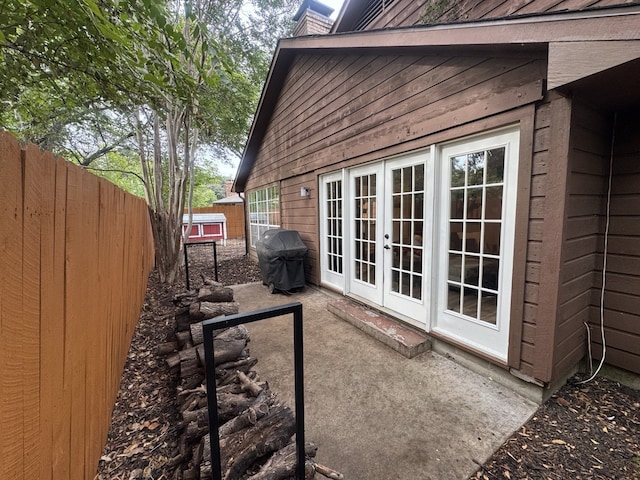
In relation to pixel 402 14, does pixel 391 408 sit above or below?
below

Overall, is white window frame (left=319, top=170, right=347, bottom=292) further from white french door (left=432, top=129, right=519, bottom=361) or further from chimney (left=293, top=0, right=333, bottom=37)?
chimney (left=293, top=0, right=333, bottom=37)

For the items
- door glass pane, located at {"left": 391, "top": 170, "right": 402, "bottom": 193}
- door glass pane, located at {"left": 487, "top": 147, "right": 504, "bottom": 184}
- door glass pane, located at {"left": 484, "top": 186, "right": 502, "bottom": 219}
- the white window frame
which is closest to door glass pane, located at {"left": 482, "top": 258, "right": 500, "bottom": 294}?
door glass pane, located at {"left": 484, "top": 186, "right": 502, "bottom": 219}

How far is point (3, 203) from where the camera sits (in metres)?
0.78

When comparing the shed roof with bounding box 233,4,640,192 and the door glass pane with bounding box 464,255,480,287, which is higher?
the shed roof with bounding box 233,4,640,192

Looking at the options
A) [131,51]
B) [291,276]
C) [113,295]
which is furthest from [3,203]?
[291,276]

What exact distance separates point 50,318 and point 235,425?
105 cm

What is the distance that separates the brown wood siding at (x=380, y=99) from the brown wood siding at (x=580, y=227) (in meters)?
0.49

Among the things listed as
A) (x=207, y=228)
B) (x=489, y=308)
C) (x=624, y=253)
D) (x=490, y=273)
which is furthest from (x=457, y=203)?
(x=207, y=228)

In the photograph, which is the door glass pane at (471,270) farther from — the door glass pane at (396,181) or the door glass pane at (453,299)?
the door glass pane at (396,181)

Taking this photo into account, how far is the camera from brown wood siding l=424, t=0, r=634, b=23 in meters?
1.98

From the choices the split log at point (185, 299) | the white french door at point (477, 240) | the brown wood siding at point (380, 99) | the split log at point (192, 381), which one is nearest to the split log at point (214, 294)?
the split log at point (185, 299)

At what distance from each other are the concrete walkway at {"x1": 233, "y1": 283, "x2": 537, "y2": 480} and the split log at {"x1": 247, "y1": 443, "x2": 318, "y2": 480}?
0.27 m

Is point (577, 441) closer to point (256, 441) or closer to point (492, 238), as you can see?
point (492, 238)

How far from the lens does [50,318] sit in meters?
1.04
